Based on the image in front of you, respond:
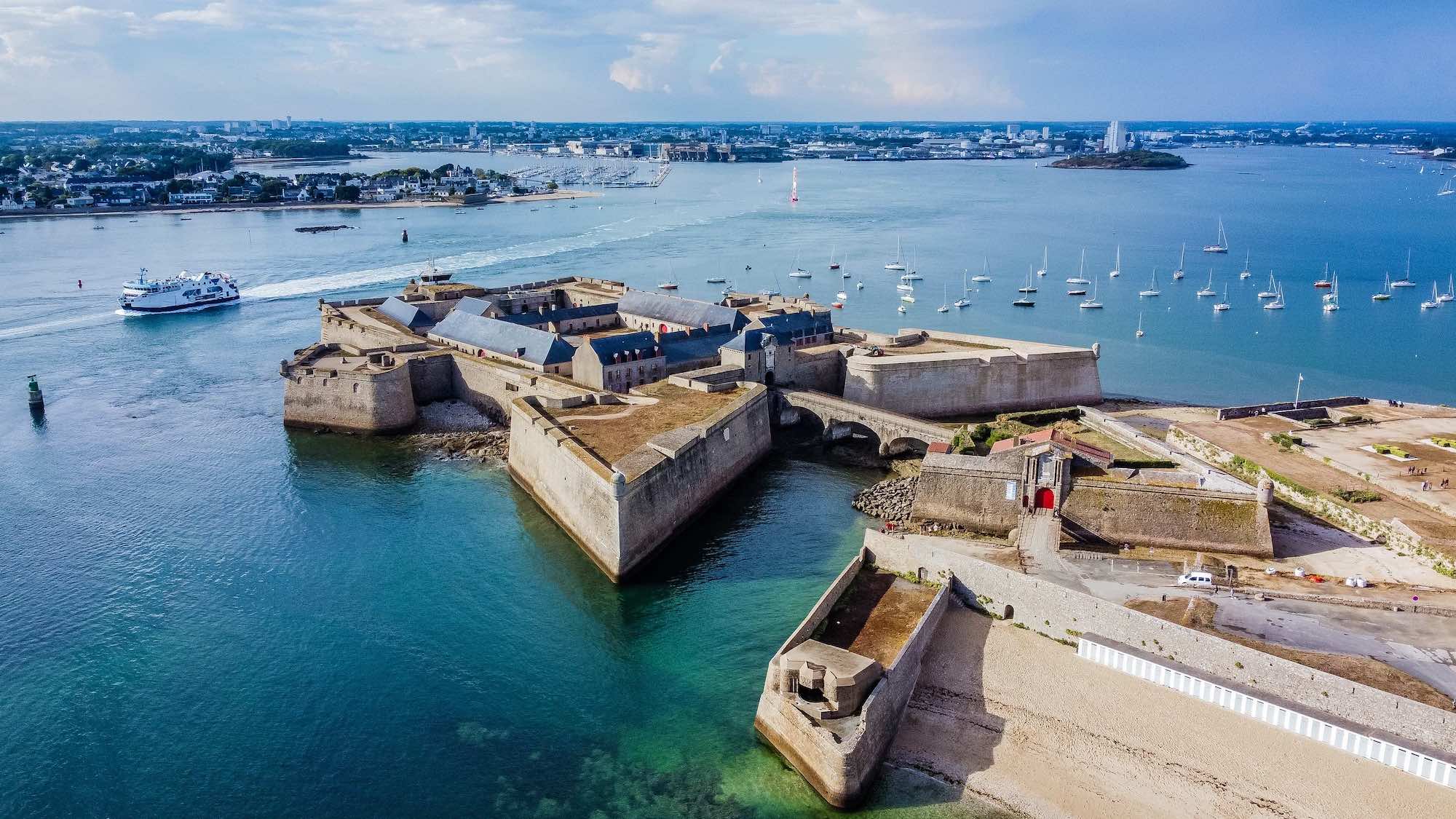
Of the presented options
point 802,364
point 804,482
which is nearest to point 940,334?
point 802,364

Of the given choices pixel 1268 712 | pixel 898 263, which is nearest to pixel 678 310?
pixel 1268 712

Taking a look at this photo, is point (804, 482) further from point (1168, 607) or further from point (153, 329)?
point (153, 329)

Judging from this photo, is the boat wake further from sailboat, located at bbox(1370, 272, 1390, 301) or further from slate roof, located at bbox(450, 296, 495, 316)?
sailboat, located at bbox(1370, 272, 1390, 301)

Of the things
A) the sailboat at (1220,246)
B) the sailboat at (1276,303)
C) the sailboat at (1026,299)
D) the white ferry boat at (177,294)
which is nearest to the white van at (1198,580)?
the sailboat at (1026,299)

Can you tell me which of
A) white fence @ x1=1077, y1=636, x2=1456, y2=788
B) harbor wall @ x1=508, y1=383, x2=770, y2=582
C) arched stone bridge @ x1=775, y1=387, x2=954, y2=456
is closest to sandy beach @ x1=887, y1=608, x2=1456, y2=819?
white fence @ x1=1077, y1=636, x2=1456, y2=788

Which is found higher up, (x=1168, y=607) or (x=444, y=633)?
(x=1168, y=607)

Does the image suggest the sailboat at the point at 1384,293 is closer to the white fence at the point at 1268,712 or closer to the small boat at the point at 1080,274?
the small boat at the point at 1080,274
